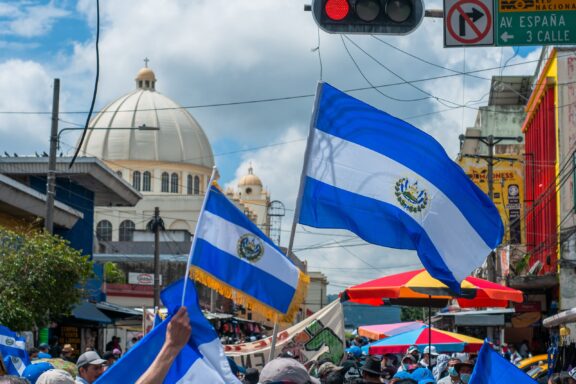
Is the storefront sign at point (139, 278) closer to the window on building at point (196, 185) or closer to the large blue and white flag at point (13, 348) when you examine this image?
the large blue and white flag at point (13, 348)

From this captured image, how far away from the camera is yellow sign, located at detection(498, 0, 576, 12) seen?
37.9ft

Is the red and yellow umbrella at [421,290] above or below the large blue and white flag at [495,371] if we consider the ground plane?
above

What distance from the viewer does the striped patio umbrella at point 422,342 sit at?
797 inches

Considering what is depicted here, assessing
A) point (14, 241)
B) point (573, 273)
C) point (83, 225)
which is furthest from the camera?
point (83, 225)

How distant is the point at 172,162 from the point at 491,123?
193ft

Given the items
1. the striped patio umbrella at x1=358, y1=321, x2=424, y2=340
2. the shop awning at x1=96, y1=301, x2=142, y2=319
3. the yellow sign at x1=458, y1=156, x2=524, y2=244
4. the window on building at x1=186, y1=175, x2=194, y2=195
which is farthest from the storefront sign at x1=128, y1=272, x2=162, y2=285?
the window on building at x1=186, y1=175, x2=194, y2=195

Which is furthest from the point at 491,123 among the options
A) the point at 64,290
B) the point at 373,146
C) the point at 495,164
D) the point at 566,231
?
the point at 373,146

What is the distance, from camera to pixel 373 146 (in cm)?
1009

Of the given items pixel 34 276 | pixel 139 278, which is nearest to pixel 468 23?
pixel 34 276

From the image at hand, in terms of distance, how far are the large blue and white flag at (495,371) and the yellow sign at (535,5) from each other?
5082 millimetres

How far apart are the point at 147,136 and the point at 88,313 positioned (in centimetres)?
7390

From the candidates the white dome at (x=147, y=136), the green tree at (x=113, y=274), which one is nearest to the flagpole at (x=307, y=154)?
the green tree at (x=113, y=274)

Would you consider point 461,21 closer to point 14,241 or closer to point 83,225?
point 14,241

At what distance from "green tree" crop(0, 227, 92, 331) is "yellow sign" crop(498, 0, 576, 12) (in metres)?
14.8
